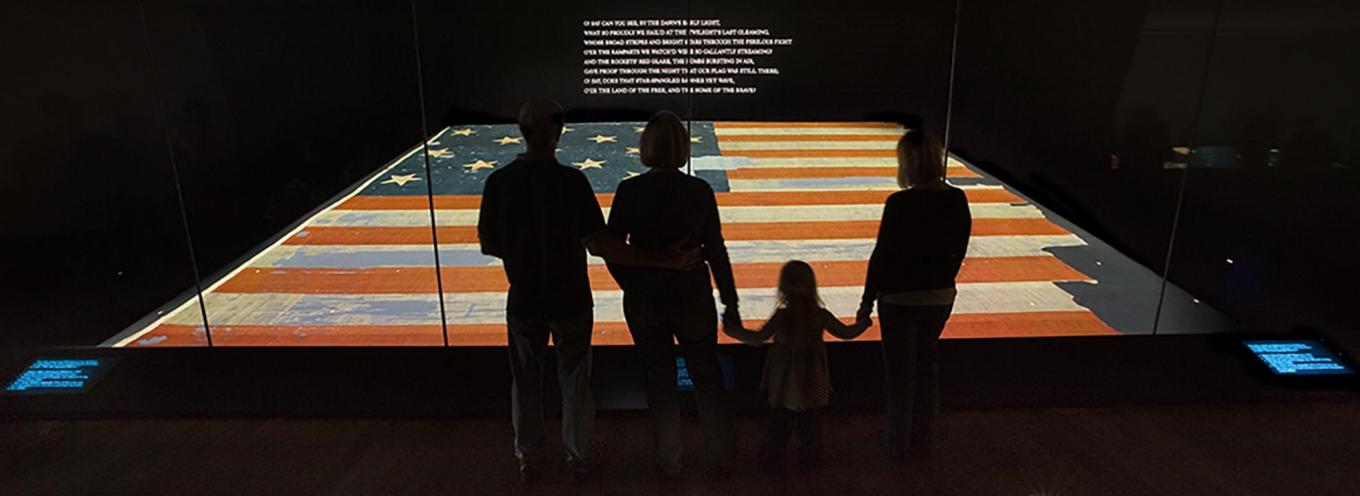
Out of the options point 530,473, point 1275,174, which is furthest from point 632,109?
point 1275,174

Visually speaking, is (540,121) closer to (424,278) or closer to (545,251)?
(545,251)

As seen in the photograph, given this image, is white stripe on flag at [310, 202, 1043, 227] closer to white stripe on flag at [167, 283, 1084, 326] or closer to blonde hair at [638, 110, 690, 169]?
white stripe on flag at [167, 283, 1084, 326]

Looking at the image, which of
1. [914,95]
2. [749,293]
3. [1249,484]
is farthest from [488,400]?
[1249,484]

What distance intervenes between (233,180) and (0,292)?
1.63 metres

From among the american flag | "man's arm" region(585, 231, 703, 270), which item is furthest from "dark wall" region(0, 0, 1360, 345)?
"man's arm" region(585, 231, 703, 270)

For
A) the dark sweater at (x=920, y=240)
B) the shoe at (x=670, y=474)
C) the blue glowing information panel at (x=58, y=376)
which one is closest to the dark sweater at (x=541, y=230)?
the shoe at (x=670, y=474)

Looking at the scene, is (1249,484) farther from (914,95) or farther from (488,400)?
(488,400)

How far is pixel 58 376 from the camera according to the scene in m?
3.57

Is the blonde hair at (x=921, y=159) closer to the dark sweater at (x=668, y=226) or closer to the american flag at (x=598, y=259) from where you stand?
the american flag at (x=598, y=259)

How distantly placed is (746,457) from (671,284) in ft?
3.27

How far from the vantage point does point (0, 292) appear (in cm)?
367

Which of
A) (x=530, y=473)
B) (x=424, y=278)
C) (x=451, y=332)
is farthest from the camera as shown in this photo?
(x=451, y=332)

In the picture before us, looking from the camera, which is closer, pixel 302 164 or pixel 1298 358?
pixel 302 164

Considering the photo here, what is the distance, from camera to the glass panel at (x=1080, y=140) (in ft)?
10.2
